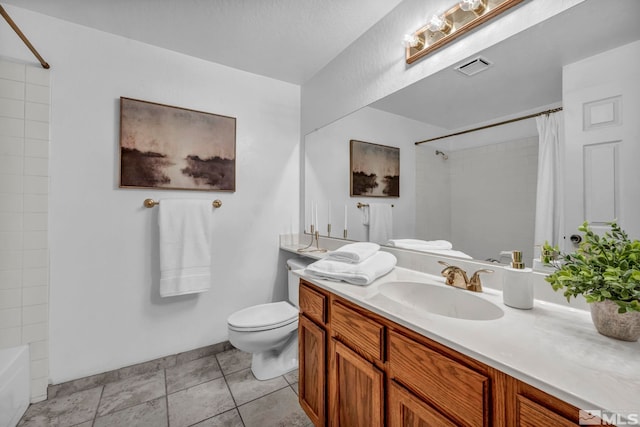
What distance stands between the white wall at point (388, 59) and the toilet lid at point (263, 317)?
1470 millimetres

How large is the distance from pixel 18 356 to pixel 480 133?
2.63 meters

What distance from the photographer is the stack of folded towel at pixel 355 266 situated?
117 centimetres

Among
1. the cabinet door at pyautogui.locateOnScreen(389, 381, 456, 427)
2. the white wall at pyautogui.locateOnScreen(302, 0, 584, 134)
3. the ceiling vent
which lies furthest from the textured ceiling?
the cabinet door at pyautogui.locateOnScreen(389, 381, 456, 427)

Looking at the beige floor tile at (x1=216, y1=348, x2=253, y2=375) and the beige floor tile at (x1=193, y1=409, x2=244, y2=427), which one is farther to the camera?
the beige floor tile at (x1=216, y1=348, x2=253, y2=375)

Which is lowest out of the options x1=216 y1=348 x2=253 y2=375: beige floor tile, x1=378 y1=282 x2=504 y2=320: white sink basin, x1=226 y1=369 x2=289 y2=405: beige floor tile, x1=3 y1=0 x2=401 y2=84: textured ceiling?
x1=226 y1=369 x2=289 y2=405: beige floor tile

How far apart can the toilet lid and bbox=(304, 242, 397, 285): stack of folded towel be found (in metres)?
0.56

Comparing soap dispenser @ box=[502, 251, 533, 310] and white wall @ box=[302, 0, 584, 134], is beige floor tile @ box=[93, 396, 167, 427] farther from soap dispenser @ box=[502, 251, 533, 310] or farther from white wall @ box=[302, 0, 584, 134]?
white wall @ box=[302, 0, 584, 134]

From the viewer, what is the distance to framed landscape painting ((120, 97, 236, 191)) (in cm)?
177

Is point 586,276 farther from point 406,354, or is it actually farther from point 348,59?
point 348,59

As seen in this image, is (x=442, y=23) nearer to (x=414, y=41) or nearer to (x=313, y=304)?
(x=414, y=41)

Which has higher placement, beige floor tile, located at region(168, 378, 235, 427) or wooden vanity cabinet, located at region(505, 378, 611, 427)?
wooden vanity cabinet, located at region(505, 378, 611, 427)

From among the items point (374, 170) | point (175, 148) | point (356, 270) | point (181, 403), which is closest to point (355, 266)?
point (356, 270)

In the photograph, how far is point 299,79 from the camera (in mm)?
2344

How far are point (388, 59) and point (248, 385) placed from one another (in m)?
2.21
